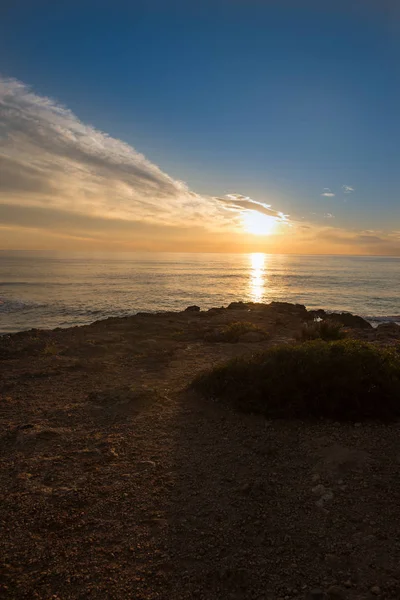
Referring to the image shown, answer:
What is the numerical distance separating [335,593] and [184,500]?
2.11m

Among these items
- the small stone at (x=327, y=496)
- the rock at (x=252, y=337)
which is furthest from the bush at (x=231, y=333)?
the small stone at (x=327, y=496)

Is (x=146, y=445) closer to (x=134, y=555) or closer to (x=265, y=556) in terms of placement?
(x=134, y=555)

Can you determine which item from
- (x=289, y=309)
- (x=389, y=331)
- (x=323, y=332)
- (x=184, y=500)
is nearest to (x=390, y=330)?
(x=389, y=331)

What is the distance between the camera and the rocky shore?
3.67m

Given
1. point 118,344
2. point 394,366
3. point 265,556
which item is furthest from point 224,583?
point 118,344

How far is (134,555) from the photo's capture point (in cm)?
400

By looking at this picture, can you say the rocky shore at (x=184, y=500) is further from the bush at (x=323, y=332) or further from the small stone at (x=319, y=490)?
the bush at (x=323, y=332)

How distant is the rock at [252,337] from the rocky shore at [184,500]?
661 cm

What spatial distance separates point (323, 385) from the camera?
741 centimetres

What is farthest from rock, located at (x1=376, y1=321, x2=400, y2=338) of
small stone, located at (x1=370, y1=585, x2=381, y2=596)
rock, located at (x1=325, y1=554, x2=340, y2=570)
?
small stone, located at (x1=370, y1=585, x2=381, y2=596)

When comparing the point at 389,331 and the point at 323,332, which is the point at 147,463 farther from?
the point at 389,331

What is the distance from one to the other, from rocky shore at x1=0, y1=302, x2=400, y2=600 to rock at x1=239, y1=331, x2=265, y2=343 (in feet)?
21.7

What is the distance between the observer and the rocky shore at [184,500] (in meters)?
3.67

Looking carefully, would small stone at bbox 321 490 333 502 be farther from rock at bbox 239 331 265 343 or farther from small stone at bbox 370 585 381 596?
rock at bbox 239 331 265 343
